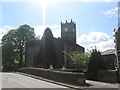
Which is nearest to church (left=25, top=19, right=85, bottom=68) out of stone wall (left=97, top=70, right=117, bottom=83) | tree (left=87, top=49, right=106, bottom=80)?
tree (left=87, top=49, right=106, bottom=80)

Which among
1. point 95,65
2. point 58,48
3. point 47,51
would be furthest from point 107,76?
point 58,48

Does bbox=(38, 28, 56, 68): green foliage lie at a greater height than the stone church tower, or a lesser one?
lesser

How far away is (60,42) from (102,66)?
4170 centimetres

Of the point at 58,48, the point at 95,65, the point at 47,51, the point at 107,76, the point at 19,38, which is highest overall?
the point at 19,38

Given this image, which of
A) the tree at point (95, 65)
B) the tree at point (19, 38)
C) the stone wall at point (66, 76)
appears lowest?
the stone wall at point (66, 76)

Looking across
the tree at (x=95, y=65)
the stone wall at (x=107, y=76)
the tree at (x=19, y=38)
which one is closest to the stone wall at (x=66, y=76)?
the stone wall at (x=107, y=76)

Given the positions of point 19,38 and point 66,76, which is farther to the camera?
point 19,38

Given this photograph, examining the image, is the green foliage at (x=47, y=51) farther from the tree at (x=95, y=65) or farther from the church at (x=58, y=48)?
the tree at (x=95, y=65)

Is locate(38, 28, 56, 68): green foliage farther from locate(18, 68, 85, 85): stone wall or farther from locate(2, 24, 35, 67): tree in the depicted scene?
locate(18, 68, 85, 85): stone wall

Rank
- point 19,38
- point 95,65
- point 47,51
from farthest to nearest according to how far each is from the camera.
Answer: point 19,38, point 47,51, point 95,65

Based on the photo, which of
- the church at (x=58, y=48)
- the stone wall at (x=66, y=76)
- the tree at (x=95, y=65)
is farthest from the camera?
the church at (x=58, y=48)

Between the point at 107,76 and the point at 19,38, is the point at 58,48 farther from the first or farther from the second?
the point at 107,76

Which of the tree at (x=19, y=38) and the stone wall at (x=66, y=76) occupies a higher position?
the tree at (x=19, y=38)

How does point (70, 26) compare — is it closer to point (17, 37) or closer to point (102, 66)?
point (17, 37)
